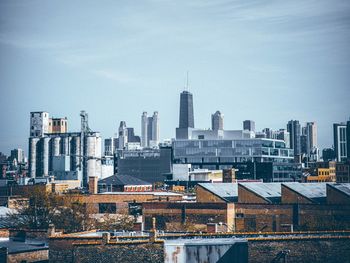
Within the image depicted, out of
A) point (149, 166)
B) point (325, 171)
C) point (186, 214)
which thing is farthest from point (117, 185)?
point (325, 171)

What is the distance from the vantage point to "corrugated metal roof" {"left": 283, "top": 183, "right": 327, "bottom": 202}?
193 ft

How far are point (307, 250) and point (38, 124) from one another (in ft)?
508

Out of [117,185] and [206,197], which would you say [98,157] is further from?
[206,197]

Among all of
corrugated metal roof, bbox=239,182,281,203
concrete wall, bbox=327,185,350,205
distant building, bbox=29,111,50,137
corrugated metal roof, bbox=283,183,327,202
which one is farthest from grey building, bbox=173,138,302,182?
concrete wall, bbox=327,185,350,205

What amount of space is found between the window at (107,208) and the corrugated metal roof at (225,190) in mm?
16510

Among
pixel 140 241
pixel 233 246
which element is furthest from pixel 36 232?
pixel 233 246

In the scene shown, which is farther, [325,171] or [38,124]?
[38,124]

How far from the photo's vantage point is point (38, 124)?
182000mm

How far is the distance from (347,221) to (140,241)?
25.1 metres

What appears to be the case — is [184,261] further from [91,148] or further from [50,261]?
[91,148]

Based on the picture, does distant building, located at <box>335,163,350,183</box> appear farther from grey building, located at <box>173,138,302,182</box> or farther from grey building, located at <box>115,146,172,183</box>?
grey building, located at <box>115,146,172,183</box>

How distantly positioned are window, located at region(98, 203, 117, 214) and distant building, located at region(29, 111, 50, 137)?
107409 millimetres

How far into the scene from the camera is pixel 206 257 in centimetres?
3716

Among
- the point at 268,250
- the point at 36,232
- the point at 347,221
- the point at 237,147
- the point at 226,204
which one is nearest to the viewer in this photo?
the point at 268,250
